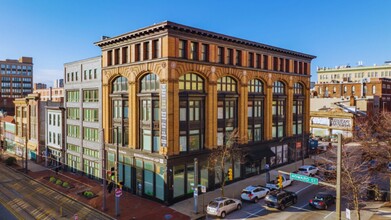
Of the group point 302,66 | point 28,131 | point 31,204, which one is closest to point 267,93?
point 302,66

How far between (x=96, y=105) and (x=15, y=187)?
15938mm

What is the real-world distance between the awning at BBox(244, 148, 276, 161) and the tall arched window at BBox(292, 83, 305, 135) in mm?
10150

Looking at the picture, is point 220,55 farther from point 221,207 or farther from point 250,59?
point 221,207

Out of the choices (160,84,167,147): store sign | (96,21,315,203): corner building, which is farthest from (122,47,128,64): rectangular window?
(160,84,167,147): store sign

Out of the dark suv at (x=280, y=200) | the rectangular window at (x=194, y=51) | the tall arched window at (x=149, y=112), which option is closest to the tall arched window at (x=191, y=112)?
the rectangular window at (x=194, y=51)

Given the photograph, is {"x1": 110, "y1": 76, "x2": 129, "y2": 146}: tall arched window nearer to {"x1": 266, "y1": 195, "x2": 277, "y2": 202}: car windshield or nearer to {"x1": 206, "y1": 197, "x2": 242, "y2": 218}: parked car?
{"x1": 206, "y1": 197, "x2": 242, "y2": 218}: parked car

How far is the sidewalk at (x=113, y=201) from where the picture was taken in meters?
28.5

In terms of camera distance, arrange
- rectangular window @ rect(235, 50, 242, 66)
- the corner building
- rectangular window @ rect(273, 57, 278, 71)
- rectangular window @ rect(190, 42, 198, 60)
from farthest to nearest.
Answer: rectangular window @ rect(273, 57, 278, 71) → rectangular window @ rect(235, 50, 242, 66) → rectangular window @ rect(190, 42, 198, 60) → the corner building

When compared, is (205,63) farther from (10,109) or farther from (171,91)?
(10,109)

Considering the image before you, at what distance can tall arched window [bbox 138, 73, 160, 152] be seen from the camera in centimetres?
3294

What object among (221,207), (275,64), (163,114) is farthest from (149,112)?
(275,64)

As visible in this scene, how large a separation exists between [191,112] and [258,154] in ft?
45.6

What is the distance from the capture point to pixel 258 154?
1658 inches

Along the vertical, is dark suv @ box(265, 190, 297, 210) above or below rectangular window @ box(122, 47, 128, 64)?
below
